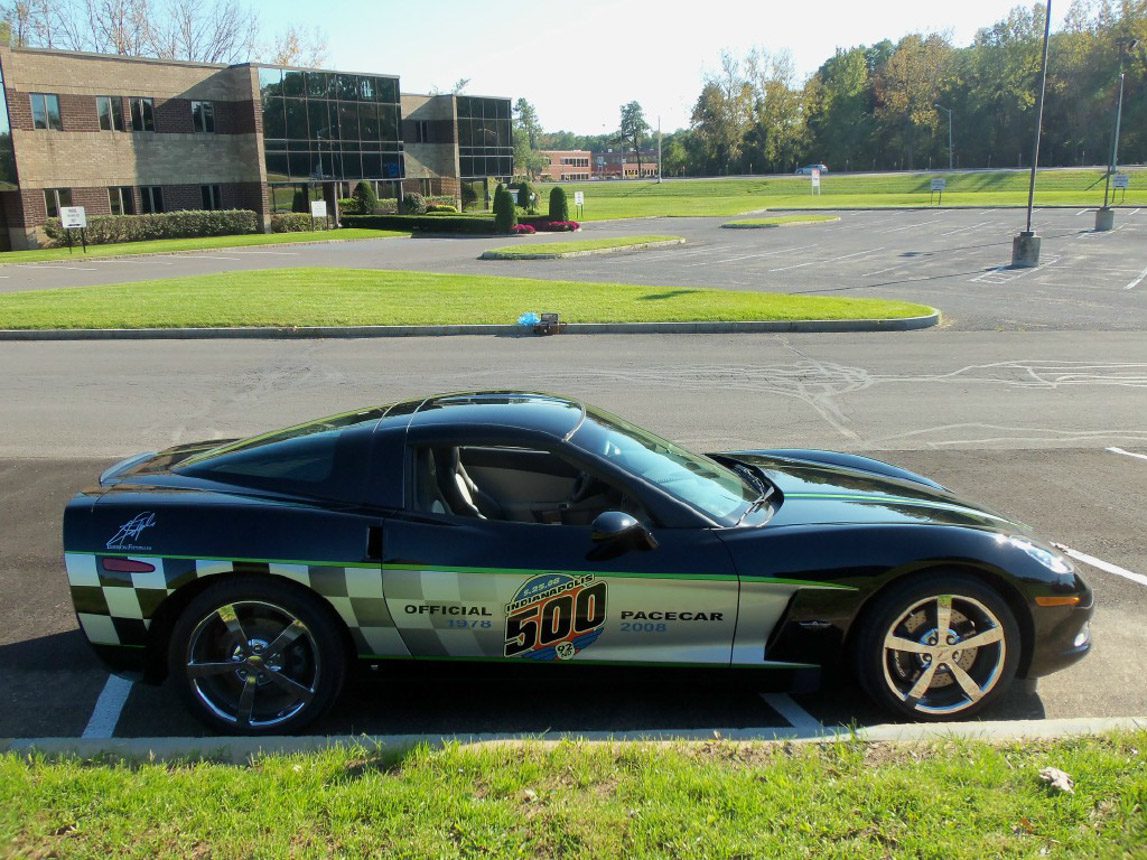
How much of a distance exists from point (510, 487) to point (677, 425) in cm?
553

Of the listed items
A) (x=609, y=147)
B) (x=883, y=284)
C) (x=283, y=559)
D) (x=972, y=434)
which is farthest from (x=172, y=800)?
(x=609, y=147)

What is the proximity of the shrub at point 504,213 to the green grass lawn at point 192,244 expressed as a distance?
570 centimetres

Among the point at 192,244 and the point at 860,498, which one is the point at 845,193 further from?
the point at 860,498

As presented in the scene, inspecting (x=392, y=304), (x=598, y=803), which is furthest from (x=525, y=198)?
(x=598, y=803)

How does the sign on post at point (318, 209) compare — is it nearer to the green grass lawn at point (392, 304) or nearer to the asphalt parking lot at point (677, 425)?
the green grass lawn at point (392, 304)

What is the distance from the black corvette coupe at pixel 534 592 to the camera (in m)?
4.00

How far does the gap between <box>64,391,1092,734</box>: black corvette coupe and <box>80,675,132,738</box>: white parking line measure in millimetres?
309

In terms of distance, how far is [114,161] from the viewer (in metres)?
45.1

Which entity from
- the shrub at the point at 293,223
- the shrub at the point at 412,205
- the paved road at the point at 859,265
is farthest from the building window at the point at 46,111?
the shrub at the point at 412,205

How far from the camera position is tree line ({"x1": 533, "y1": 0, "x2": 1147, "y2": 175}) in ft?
315

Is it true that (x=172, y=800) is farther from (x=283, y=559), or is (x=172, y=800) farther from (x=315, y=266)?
(x=315, y=266)

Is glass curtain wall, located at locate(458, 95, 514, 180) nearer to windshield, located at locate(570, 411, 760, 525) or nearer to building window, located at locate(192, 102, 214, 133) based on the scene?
building window, located at locate(192, 102, 214, 133)

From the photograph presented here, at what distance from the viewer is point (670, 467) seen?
15.0 feet
